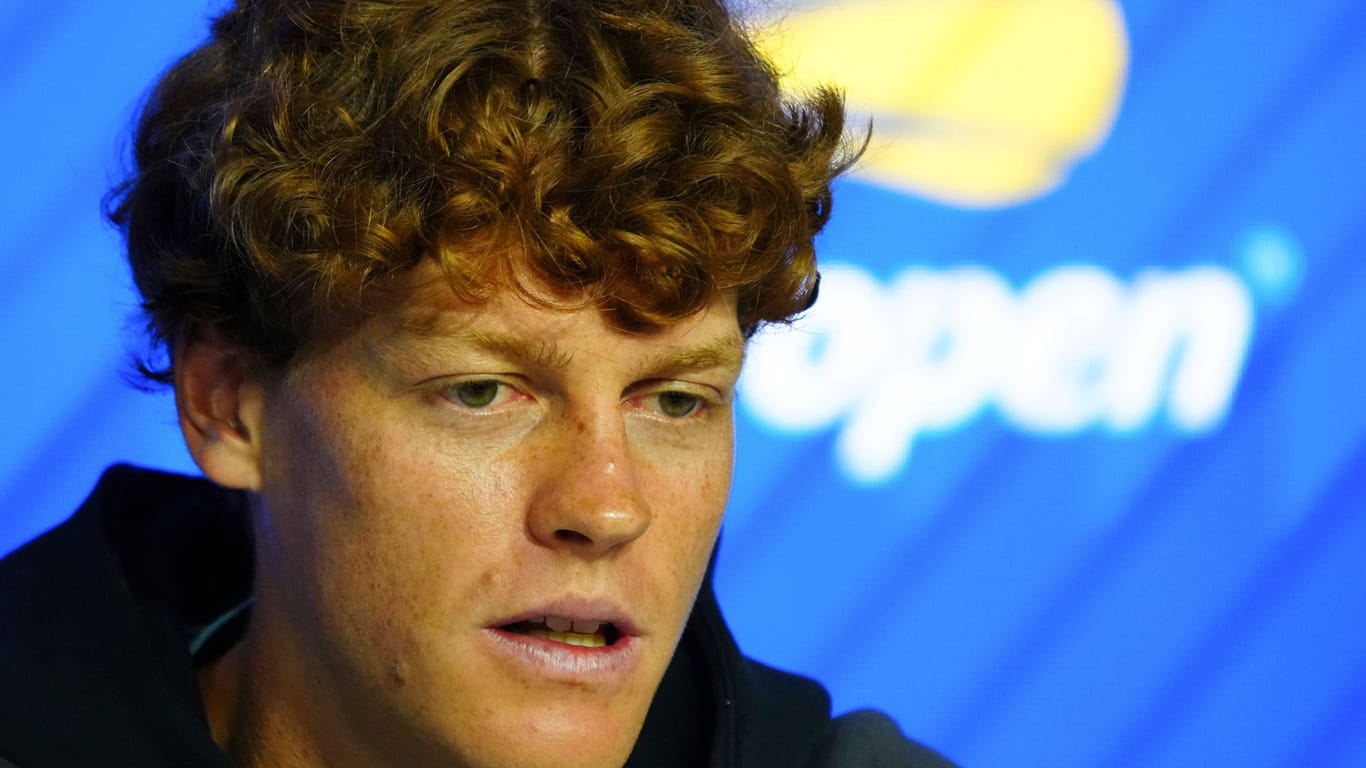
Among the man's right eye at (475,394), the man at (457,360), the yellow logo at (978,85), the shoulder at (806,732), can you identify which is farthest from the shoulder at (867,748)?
the yellow logo at (978,85)

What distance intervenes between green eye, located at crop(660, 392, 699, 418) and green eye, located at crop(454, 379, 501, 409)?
14 centimetres

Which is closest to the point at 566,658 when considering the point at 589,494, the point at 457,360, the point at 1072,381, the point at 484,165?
the point at 589,494

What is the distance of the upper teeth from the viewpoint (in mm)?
1049

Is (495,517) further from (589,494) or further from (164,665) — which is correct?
(164,665)

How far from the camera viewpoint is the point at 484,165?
999 millimetres

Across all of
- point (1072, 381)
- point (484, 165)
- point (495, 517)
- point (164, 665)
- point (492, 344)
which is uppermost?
point (1072, 381)

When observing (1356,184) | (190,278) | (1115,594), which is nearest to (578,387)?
(190,278)

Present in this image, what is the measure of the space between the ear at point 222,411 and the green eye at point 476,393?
20cm

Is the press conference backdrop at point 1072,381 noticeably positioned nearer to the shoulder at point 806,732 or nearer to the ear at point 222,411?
the shoulder at point 806,732

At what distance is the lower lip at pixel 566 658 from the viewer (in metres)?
1.03

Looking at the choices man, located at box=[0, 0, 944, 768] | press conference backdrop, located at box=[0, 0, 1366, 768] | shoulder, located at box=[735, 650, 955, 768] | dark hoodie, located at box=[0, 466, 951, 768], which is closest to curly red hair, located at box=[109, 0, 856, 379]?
man, located at box=[0, 0, 944, 768]

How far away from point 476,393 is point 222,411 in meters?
0.27

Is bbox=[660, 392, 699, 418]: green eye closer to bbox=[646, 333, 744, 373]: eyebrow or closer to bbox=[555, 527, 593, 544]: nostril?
bbox=[646, 333, 744, 373]: eyebrow

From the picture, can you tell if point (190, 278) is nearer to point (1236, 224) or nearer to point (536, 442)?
point (536, 442)
